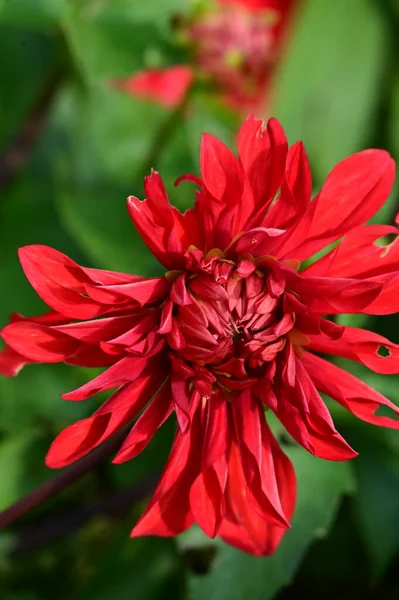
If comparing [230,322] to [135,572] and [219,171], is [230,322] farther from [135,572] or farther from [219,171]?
[135,572]

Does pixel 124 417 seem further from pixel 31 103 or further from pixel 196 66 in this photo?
pixel 31 103

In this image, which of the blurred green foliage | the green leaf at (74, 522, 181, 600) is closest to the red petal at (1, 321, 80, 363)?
the blurred green foliage

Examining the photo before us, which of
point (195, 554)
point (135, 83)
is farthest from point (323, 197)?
point (135, 83)

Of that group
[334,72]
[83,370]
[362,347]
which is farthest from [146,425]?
[334,72]

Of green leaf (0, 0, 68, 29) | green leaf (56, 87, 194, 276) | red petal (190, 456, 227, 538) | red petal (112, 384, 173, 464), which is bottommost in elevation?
red petal (190, 456, 227, 538)

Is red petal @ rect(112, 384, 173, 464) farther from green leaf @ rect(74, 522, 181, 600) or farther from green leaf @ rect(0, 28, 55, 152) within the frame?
green leaf @ rect(0, 28, 55, 152)

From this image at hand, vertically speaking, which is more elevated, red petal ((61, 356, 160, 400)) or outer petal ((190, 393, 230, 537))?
red petal ((61, 356, 160, 400))

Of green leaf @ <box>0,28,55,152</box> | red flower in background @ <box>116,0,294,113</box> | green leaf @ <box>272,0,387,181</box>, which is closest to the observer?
red flower in background @ <box>116,0,294,113</box>

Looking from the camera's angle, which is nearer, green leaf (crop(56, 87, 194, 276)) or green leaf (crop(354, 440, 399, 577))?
green leaf (crop(354, 440, 399, 577))
